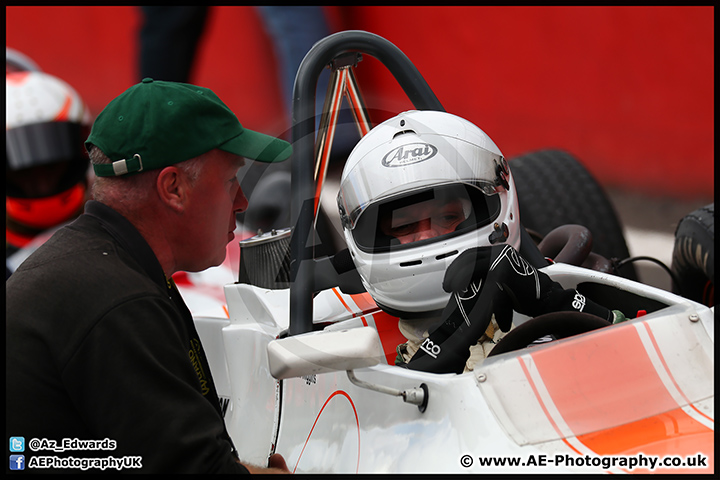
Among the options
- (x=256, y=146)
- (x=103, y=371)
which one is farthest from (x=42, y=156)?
(x=103, y=371)

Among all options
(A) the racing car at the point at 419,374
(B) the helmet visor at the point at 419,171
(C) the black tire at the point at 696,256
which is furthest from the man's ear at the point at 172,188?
(C) the black tire at the point at 696,256

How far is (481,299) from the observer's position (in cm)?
208

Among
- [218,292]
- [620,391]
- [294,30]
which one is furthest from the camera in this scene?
[294,30]

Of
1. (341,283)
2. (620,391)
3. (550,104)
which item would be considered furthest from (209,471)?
(550,104)

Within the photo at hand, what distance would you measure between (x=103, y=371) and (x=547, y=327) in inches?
40.8

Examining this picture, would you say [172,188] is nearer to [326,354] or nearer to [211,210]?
[211,210]

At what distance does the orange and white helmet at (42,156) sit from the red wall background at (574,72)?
4.91ft

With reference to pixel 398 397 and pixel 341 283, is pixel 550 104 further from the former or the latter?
pixel 398 397

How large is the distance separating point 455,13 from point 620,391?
5.13 m

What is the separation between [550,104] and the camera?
637cm

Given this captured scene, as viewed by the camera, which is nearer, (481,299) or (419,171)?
(481,299)

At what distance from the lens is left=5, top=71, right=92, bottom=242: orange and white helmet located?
4.88 metres

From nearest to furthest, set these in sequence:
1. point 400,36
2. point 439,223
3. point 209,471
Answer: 1. point 209,471
2. point 439,223
3. point 400,36

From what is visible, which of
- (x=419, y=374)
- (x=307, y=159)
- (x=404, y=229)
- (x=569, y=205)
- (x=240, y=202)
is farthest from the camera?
(x=569, y=205)
